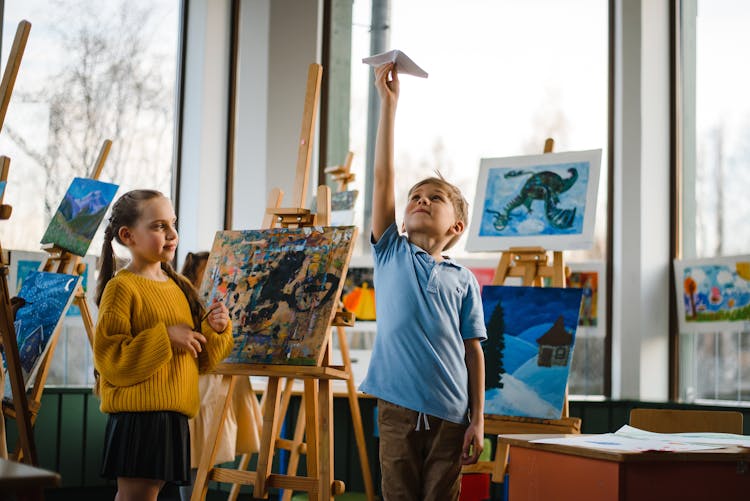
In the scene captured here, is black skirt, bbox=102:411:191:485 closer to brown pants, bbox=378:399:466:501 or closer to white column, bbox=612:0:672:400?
brown pants, bbox=378:399:466:501

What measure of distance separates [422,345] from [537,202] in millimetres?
1802

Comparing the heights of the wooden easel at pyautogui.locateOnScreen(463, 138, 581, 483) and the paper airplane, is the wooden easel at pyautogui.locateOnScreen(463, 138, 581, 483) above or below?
below

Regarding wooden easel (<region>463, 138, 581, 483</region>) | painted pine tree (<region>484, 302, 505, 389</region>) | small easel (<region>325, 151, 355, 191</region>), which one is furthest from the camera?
small easel (<region>325, 151, 355, 191</region>)

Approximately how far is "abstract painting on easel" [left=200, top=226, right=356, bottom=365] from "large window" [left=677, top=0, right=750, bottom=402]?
7.51 ft

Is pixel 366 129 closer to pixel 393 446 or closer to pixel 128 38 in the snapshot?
pixel 128 38

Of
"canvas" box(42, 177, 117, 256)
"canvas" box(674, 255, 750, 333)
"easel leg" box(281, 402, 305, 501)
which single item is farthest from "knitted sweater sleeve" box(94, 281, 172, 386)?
"canvas" box(674, 255, 750, 333)

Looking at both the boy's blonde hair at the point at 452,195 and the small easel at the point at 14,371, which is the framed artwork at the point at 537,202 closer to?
→ the boy's blonde hair at the point at 452,195

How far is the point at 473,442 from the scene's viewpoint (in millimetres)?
2307

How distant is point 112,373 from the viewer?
2.27 m

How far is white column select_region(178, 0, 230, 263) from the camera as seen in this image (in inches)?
197

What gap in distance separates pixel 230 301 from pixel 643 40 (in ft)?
8.97

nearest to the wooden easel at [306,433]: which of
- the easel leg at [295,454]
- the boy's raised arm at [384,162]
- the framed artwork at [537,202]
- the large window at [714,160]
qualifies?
the easel leg at [295,454]

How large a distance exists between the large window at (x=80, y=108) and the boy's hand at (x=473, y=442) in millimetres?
2873

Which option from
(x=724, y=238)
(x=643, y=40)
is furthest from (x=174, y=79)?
(x=724, y=238)
